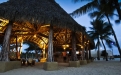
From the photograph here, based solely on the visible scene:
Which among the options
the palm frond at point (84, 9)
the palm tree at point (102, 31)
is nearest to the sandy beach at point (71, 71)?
the palm frond at point (84, 9)

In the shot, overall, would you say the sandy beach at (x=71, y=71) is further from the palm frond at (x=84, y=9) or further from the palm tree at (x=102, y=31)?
the palm tree at (x=102, y=31)

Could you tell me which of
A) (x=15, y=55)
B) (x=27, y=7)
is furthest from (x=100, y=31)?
(x=27, y=7)

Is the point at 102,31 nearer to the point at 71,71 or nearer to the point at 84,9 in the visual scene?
the point at 84,9

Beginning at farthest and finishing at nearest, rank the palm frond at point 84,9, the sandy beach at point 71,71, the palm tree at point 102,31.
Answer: the palm tree at point 102,31, the palm frond at point 84,9, the sandy beach at point 71,71

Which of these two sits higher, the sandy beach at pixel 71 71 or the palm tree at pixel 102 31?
the palm tree at pixel 102 31

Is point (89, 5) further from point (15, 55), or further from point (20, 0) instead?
point (15, 55)

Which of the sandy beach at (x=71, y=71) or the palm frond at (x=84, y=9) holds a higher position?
the palm frond at (x=84, y=9)

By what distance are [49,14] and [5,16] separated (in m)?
2.11

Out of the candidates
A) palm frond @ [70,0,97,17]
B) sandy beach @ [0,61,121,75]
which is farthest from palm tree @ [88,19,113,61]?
sandy beach @ [0,61,121,75]

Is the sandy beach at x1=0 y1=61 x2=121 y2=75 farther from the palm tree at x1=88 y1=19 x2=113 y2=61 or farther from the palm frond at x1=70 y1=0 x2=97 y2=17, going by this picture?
the palm tree at x1=88 y1=19 x2=113 y2=61

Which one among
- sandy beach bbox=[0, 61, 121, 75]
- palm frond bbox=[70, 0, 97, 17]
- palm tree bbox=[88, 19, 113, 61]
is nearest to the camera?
sandy beach bbox=[0, 61, 121, 75]

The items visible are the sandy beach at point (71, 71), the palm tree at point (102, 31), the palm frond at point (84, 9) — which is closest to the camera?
the sandy beach at point (71, 71)

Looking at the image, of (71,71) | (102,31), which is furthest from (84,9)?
(102,31)

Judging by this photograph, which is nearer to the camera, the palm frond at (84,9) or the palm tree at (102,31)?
the palm frond at (84,9)
